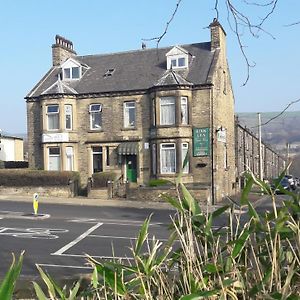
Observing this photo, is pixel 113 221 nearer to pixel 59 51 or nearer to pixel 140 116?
pixel 140 116

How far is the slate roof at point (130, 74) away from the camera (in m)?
28.2

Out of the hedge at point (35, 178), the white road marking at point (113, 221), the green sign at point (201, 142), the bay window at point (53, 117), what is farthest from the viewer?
the bay window at point (53, 117)

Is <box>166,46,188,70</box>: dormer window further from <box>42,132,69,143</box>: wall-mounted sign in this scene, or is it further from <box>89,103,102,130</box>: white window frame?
<box>42,132,69,143</box>: wall-mounted sign

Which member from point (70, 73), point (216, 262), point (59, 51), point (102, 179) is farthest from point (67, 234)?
point (59, 51)

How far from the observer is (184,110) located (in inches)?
1096

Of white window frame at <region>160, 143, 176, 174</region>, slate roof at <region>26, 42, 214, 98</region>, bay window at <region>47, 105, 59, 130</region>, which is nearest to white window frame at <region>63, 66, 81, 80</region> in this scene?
slate roof at <region>26, 42, 214, 98</region>

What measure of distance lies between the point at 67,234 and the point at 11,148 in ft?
104

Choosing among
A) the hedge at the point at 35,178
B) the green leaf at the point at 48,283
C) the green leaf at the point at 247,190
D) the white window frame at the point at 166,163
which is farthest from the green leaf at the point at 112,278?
the hedge at the point at 35,178

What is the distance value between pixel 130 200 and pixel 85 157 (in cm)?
556

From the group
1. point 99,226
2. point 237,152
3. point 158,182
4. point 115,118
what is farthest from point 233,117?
point 158,182

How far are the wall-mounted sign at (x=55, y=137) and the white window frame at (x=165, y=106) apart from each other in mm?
6583

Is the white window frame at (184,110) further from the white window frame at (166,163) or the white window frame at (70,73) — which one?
the white window frame at (70,73)

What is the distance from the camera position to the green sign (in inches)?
1077

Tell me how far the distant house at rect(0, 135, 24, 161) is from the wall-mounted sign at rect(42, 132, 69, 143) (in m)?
13.1
